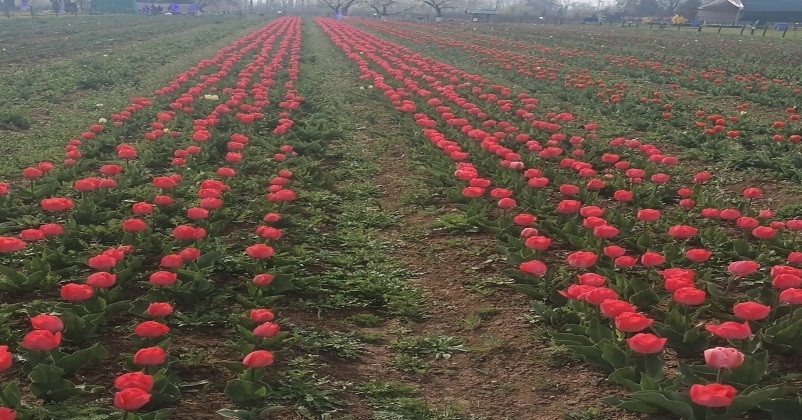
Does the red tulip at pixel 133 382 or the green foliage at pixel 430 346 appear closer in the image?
the red tulip at pixel 133 382

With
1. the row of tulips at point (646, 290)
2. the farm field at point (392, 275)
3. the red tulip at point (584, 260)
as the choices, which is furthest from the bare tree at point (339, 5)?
the red tulip at point (584, 260)

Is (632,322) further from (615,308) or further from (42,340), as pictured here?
(42,340)

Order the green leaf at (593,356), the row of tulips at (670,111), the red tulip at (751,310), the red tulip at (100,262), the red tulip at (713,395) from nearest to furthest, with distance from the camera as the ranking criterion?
the red tulip at (713,395) < the red tulip at (751,310) < the green leaf at (593,356) < the red tulip at (100,262) < the row of tulips at (670,111)

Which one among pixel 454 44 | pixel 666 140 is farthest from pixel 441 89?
pixel 454 44

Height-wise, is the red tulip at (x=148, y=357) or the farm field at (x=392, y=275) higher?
the red tulip at (x=148, y=357)

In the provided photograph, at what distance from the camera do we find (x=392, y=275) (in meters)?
6.32

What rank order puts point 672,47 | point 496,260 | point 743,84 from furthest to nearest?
point 672,47 < point 743,84 < point 496,260

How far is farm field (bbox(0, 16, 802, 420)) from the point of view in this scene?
13.3 ft

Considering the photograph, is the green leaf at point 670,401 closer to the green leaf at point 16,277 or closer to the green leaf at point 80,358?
the green leaf at point 80,358

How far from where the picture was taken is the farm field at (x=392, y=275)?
4.05m

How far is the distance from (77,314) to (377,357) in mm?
2207

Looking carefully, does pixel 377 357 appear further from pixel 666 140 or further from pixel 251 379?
pixel 666 140

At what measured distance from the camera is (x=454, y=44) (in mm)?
30469

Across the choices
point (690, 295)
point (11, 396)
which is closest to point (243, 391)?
point (11, 396)
